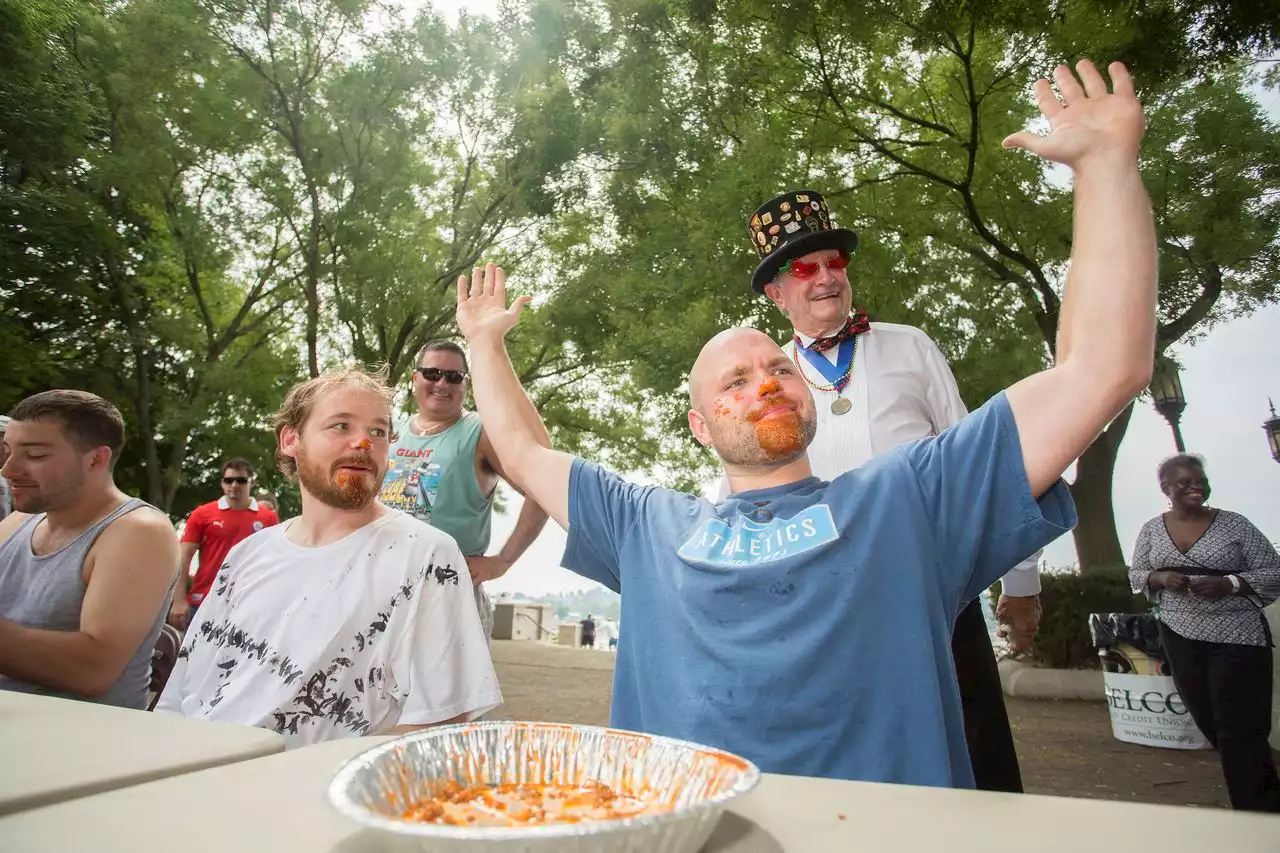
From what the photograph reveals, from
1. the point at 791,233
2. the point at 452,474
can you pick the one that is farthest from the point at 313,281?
the point at 791,233

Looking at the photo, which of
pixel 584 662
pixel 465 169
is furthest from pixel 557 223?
pixel 584 662

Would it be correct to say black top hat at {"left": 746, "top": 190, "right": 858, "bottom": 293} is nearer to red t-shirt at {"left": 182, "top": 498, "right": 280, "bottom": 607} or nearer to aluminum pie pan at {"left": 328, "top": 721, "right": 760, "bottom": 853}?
aluminum pie pan at {"left": 328, "top": 721, "right": 760, "bottom": 853}

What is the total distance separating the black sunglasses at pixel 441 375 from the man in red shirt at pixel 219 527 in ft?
11.3

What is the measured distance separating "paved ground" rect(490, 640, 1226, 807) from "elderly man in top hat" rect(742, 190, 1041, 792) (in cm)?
253

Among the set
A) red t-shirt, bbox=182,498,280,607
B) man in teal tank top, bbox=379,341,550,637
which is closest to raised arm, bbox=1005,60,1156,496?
man in teal tank top, bbox=379,341,550,637

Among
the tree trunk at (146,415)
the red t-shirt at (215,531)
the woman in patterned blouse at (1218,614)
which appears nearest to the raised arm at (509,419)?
the woman in patterned blouse at (1218,614)

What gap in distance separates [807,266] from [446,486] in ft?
6.48

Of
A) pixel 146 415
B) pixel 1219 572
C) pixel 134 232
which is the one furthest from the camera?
pixel 146 415

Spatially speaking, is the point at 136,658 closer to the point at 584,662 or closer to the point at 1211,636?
the point at 1211,636

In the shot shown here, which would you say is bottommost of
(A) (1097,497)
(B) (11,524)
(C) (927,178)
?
(B) (11,524)

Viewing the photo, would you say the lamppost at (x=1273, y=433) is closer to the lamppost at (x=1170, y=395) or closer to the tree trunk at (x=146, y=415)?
the lamppost at (x=1170, y=395)

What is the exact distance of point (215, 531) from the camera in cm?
662

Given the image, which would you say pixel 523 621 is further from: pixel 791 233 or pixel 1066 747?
pixel 791 233

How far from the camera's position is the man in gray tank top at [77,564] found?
231 cm
